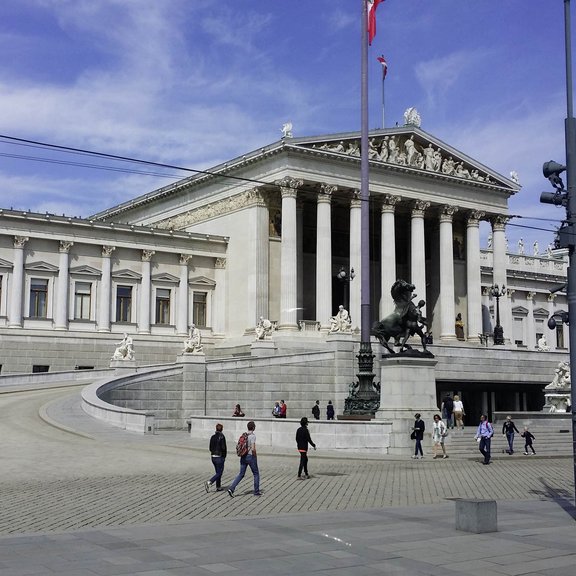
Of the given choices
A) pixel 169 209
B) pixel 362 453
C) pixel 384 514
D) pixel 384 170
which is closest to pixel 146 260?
pixel 169 209

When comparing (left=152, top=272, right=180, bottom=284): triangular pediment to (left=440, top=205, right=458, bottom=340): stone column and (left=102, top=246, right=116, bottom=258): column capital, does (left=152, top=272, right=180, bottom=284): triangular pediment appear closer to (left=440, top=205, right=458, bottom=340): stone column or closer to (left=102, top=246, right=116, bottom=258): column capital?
(left=102, top=246, right=116, bottom=258): column capital

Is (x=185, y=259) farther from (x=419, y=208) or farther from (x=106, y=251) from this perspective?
(x=419, y=208)

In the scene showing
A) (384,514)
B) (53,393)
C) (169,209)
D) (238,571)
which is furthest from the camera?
(169,209)

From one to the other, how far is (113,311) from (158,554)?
5356 cm

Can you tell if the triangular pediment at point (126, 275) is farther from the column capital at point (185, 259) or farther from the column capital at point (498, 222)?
the column capital at point (498, 222)

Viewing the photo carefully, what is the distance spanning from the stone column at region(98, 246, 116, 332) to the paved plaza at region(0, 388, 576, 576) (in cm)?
3241

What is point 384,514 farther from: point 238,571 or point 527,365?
point 527,365

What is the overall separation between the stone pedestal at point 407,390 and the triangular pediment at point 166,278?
3596 cm

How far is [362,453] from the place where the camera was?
106ft

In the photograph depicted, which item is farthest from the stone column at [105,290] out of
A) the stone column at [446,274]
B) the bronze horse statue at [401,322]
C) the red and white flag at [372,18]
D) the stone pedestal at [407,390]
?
the stone pedestal at [407,390]

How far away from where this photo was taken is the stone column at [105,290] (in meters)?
63.9

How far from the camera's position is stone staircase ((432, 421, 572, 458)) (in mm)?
35219

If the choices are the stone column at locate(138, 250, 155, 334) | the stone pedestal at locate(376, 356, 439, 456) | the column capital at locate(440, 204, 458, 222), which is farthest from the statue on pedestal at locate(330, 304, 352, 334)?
the column capital at locate(440, 204, 458, 222)

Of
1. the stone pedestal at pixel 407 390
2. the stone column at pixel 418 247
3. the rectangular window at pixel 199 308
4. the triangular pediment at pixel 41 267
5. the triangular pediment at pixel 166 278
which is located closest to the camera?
the stone pedestal at pixel 407 390
